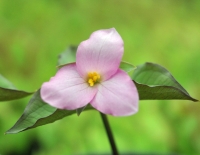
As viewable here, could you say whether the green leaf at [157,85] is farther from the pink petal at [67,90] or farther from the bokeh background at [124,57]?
the bokeh background at [124,57]

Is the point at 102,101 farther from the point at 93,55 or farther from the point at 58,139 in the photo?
the point at 58,139

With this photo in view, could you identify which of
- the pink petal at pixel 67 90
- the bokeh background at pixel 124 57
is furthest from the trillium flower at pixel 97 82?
the bokeh background at pixel 124 57

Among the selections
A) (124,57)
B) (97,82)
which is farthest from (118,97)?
(124,57)

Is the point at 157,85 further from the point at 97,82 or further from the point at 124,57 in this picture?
the point at 124,57

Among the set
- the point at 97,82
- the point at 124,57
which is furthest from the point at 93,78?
the point at 124,57

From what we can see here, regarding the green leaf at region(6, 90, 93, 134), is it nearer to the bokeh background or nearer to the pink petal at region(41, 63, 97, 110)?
the pink petal at region(41, 63, 97, 110)

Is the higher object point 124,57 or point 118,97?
point 118,97

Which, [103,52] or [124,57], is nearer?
[103,52]
